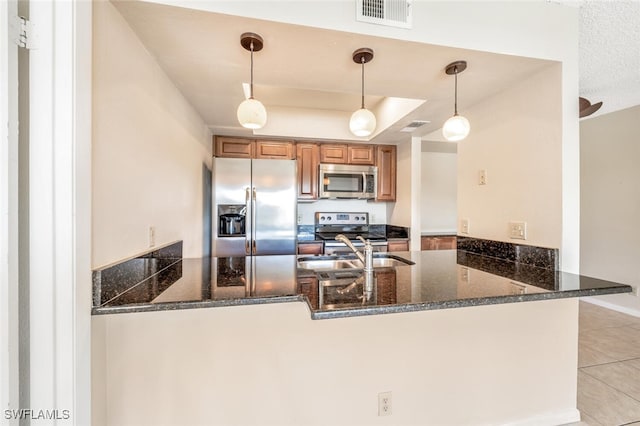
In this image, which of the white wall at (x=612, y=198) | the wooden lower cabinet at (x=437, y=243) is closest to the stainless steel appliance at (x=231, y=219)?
the wooden lower cabinet at (x=437, y=243)

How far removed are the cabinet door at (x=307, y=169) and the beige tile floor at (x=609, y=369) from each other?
2.92 metres

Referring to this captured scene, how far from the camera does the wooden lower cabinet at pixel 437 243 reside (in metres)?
3.73

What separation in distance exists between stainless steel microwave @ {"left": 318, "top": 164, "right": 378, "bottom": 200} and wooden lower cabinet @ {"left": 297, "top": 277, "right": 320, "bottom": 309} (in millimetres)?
2246

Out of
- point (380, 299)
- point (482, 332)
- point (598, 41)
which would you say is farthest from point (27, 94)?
point (598, 41)

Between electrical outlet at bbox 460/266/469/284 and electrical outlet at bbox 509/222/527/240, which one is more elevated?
electrical outlet at bbox 509/222/527/240

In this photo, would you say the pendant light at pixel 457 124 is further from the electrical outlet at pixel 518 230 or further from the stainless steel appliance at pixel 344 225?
the stainless steel appliance at pixel 344 225

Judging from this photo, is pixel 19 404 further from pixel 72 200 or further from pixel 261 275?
pixel 261 275

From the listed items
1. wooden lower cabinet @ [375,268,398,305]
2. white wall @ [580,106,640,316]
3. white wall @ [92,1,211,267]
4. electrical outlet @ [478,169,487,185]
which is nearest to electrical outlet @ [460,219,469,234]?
electrical outlet @ [478,169,487,185]

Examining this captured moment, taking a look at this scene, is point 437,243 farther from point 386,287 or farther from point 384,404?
point 386,287

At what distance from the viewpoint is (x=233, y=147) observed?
331 centimetres

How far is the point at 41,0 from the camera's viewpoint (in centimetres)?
91

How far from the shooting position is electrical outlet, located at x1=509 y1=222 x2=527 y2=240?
1.76 meters

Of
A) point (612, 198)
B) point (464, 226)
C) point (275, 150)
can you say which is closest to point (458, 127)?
point (464, 226)

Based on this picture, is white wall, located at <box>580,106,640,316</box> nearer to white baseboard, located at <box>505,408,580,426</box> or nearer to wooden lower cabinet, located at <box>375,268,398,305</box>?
white baseboard, located at <box>505,408,580,426</box>
